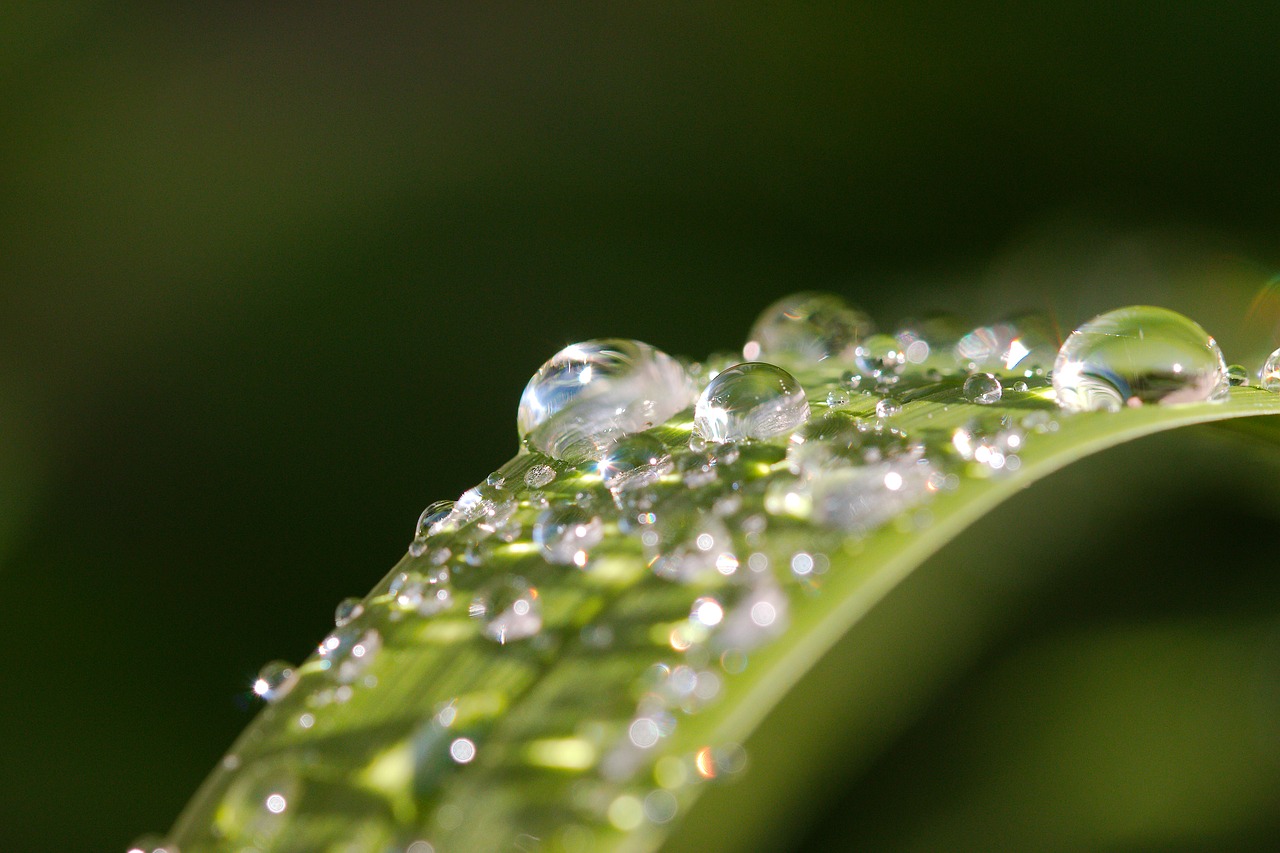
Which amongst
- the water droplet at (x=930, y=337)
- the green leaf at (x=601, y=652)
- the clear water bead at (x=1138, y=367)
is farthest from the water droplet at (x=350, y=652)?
the water droplet at (x=930, y=337)

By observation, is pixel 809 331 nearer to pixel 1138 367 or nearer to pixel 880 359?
pixel 880 359

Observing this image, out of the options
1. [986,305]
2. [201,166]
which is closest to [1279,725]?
[986,305]

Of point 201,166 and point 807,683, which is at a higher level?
point 201,166

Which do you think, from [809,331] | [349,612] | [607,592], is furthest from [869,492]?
[809,331]

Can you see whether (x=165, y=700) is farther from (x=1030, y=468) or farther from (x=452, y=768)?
(x=1030, y=468)

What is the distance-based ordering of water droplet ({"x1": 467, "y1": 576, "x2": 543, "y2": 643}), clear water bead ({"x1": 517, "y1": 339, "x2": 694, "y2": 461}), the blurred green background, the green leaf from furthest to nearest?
the blurred green background, clear water bead ({"x1": 517, "y1": 339, "x2": 694, "y2": 461}), water droplet ({"x1": 467, "y1": 576, "x2": 543, "y2": 643}), the green leaf

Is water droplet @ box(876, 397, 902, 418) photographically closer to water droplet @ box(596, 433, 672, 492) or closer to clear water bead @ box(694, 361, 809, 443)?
clear water bead @ box(694, 361, 809, 443)

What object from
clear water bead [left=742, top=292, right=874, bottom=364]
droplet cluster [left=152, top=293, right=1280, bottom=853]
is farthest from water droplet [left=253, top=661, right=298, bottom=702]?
clear water bead [left=742, top=292, right=874, bottom=364]
